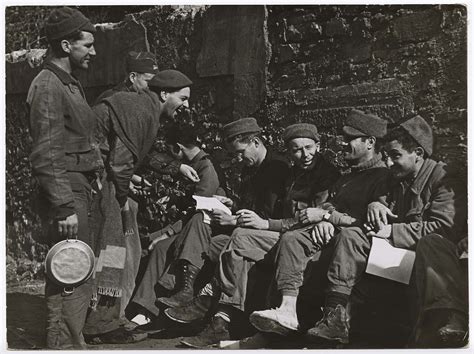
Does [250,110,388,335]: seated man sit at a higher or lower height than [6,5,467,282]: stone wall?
lower

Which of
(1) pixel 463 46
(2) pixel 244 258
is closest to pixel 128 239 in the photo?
(2) pixel 244 258

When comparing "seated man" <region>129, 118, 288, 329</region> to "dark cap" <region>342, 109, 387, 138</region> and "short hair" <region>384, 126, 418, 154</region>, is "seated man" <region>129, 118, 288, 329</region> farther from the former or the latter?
"short hair" <region>384, 126, 418, 154</region>

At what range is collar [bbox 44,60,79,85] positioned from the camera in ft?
24.1

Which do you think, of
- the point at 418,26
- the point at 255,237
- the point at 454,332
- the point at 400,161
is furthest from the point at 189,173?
the point at 454,332

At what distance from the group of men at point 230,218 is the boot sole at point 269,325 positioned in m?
0.01

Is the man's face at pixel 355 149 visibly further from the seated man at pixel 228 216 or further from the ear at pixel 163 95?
the ear at pixel 163 95

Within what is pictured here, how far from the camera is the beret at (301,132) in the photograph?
742cm

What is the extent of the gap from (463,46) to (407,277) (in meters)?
1.73

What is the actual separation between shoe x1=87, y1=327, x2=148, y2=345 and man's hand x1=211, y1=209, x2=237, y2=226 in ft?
Result: 3.31

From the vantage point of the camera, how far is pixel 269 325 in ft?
23.4

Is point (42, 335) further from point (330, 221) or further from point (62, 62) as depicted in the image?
point (330, 221)

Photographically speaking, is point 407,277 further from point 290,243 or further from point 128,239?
point 128,239

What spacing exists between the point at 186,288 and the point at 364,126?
175cm

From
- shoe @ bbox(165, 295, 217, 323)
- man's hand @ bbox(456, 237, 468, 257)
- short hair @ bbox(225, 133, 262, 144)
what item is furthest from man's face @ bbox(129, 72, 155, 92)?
man's hand @ bbox(456, 237, 468, 257)
